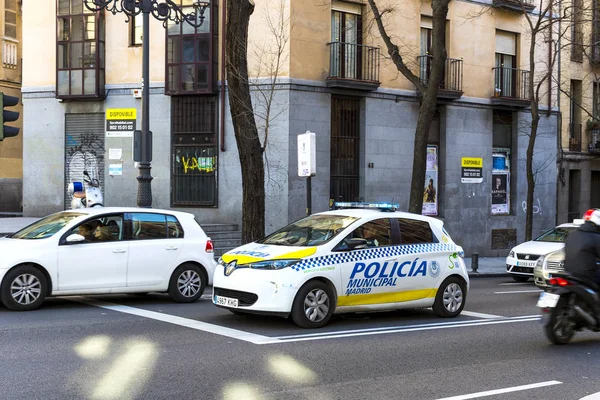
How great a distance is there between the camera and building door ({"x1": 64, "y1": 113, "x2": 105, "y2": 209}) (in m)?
24.1

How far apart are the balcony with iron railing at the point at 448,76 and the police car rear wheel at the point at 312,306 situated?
635 inches

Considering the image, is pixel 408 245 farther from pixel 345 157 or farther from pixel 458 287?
pixel 345 157

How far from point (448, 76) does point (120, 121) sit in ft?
35.7

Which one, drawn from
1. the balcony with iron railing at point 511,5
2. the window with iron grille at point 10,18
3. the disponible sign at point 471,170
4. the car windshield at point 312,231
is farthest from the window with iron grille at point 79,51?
the car windshield at point 312,231

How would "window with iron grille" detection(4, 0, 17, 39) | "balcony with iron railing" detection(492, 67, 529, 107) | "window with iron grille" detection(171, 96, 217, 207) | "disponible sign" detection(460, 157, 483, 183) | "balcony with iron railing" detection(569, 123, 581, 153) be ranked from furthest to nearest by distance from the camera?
"balcony with iron railing" detection(569, 123, 581, 153) < "window with iron grille" detection(4, 0, 17, 39) < "balcony with iron railing" detection(492, 67, 529, 107) < "disponible sign" detection(460, 157, 483, 183) < "window with iron grille" detection(171, 96, 217, 207)

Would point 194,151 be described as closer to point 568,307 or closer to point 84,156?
point 84,156

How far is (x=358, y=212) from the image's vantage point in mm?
11438

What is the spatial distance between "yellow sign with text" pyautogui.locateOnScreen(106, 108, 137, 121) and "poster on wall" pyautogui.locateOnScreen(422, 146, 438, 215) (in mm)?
9743

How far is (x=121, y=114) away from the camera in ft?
78.2

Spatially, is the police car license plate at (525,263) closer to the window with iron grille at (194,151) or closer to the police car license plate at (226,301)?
the window with iron grille at (194,151)

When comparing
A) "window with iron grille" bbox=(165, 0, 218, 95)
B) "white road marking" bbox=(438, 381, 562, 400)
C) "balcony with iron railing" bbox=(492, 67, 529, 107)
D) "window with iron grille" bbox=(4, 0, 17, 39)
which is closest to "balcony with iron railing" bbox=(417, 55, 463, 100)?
"balcony with iron railing" bbox=(492, 67, 529, 107)

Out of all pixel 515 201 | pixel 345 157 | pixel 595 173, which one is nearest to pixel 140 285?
pixel 345 157

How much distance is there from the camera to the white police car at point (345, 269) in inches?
398

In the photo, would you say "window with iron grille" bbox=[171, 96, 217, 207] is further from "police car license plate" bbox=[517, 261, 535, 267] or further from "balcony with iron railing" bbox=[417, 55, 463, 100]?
"police car license plate" bbox=[517, 261, 535, 267]
